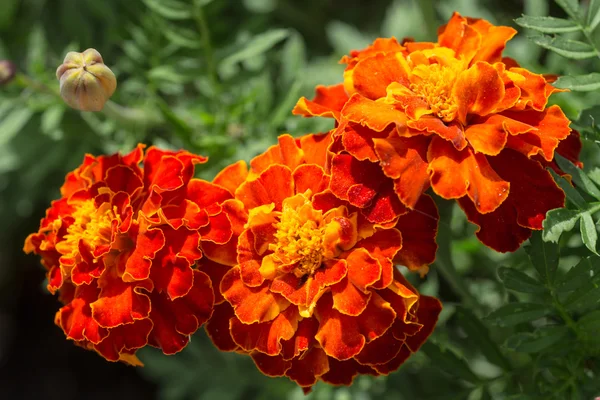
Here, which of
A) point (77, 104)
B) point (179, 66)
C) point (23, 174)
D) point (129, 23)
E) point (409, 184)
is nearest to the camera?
point (409, 184)

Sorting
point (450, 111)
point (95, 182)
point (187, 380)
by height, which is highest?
point (450, 111)

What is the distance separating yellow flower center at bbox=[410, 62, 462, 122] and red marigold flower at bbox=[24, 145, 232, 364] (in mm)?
432

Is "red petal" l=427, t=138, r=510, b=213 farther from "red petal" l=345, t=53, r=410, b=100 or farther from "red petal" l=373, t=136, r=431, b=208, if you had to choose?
"red petal" l=345, t=53, r=410, b=100

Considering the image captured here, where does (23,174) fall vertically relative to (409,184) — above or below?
below

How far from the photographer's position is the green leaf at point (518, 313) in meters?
1.47

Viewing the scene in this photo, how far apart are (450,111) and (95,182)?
2.33 ft

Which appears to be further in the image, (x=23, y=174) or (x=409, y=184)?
(x=23, y=174)

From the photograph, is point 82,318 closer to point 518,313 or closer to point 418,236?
point 418,236

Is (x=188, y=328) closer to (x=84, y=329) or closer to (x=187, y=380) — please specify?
(x=84, y=329)

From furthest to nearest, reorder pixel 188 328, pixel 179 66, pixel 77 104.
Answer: pixel 179 66
pixel 77 104
pixel 188 328

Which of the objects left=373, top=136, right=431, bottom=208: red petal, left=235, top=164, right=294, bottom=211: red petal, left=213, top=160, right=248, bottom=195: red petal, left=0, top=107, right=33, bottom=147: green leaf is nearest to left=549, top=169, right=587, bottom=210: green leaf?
left=373, top=136, right=431, bottom=208: red petal

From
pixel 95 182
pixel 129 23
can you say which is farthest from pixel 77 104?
pixel 129 23

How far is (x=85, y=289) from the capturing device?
56.9 inches

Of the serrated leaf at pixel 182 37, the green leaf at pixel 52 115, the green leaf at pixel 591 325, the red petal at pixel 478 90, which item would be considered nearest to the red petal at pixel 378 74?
the red petal at pixel 478 90
